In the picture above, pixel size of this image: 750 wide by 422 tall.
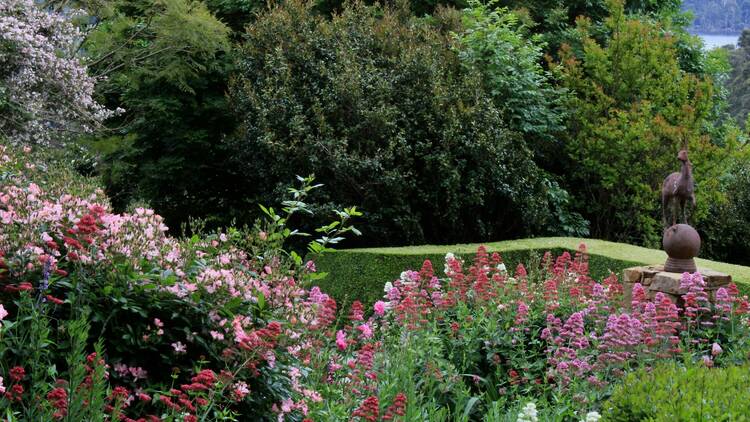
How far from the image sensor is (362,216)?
31.7 ft

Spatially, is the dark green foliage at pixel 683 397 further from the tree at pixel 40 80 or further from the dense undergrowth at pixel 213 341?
the tree at pixel 40 80

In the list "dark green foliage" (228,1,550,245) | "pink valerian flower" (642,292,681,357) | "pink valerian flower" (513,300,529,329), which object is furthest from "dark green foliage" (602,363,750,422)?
"dark green foliage" (228,1,550,245)

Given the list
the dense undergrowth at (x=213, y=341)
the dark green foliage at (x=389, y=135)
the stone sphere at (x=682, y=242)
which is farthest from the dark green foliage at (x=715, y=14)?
the dense undergrowth at (x=213, y=341)

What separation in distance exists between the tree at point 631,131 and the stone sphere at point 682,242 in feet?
16.1

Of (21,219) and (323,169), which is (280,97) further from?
(21,219)

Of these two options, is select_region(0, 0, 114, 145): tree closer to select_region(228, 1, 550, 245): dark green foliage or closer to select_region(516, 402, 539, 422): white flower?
select_region(228, 1, 550, 245): dark green foliage

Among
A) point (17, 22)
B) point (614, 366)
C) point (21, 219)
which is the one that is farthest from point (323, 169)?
point (21, 219)

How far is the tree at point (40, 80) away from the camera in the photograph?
31.5 feet

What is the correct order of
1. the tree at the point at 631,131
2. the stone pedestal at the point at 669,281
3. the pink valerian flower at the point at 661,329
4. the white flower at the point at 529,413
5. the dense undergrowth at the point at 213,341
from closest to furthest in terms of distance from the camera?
1. the dense undergrowth at the point at 213,341
2. the white flower at the point at 529,413
3. the pink valerian flower at the point at 661,329
4. the stone pedestal at the point at 669,281
5. the tree at the point at 631,131

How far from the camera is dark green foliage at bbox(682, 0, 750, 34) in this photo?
1544 centimetres

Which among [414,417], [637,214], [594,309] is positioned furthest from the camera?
[637,214]

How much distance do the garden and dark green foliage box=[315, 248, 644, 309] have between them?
0.08 ft

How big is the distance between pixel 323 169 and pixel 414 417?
21.0 feet

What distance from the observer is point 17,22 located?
9383 mm
